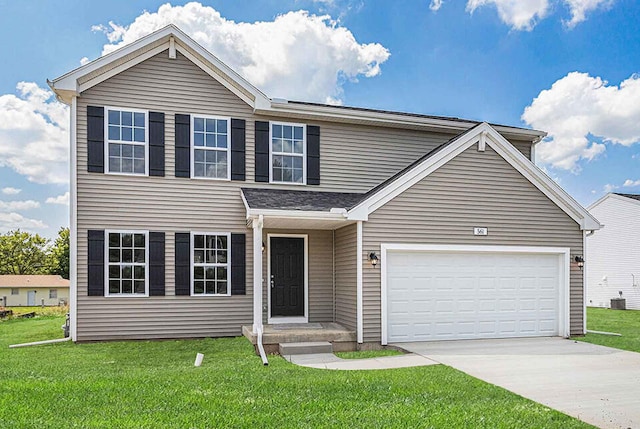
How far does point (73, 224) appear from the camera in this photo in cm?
1046

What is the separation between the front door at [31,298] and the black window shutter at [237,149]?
41.4 meters

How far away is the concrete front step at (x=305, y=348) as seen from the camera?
9289mm

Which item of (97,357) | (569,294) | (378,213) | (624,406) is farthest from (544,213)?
(97,357)

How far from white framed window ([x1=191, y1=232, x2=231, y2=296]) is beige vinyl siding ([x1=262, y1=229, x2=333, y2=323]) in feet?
4.52

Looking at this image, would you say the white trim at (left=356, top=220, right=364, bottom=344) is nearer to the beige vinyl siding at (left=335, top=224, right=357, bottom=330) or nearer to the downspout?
the beige vinyl siding at (left=335, top=224, right=357, bottom=330)

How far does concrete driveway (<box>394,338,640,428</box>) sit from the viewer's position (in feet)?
18.5

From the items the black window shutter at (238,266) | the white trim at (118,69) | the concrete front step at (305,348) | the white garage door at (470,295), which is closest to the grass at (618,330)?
the white garage door at (470,295)

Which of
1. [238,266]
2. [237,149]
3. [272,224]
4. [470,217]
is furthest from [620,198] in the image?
[238,266]

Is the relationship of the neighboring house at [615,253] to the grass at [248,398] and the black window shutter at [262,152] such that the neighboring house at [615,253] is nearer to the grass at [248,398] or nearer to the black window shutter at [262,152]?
the black window shutter at [262,152]

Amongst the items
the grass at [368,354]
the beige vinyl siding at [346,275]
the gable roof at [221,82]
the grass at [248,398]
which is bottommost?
the grass at [368,354]

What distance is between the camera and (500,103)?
17922 mm

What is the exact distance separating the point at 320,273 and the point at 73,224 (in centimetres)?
555

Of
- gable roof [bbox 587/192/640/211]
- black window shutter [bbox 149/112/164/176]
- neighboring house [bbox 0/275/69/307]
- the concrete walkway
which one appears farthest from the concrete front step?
neighboring house [bbox 0/275/69/307]

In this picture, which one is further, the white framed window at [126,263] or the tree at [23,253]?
the tree at [23,253]
